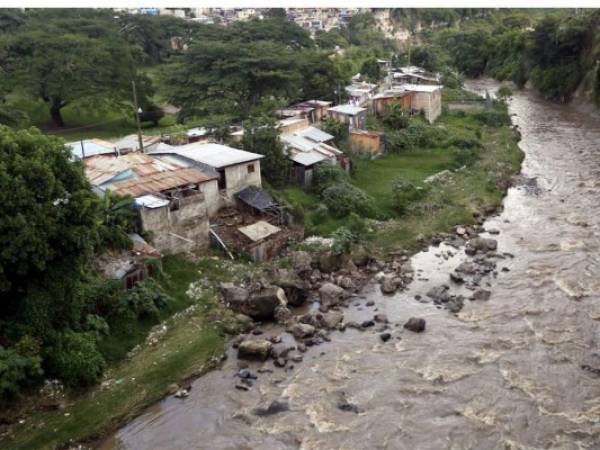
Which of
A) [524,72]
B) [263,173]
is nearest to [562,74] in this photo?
[524,72]

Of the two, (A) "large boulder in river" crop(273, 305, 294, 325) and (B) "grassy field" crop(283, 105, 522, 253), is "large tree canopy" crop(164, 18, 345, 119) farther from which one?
(A) "large boulder in river" crop(273, 305, 294, 325)

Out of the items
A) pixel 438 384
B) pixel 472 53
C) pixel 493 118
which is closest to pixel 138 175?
pixel 438 384

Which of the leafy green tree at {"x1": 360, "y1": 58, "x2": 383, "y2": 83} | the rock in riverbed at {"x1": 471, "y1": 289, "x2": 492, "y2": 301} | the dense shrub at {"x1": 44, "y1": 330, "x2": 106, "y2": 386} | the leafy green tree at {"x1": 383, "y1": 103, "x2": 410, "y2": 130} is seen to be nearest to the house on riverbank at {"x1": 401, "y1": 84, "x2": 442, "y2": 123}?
the leafy green tree at {"x1": 383, "y1": 103, "x2": 410, "y2": 130}

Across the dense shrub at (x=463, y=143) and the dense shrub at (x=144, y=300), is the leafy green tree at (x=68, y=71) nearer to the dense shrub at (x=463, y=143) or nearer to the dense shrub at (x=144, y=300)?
the dense shrub at (x=463, y=143)

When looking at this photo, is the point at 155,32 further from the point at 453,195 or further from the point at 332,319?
the point at 332,319

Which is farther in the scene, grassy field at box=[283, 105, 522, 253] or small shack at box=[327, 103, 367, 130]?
small shack at box=[327, 103, 367, 130]

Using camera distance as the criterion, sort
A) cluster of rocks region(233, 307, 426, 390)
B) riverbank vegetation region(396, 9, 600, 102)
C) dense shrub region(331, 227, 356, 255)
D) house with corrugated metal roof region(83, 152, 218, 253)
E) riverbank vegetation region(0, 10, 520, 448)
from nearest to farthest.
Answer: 1. riverbank vegetation region(0, 10, 520, 448)
2. cluster of rocks region(233, 307, 426, 390)
3. house with corrugated metal roof region(83, 152, 218, 253)
4. dense shrub region(331, 227, 356, 255)
5. riverbank vegetation region(396, 9, 600, 102)

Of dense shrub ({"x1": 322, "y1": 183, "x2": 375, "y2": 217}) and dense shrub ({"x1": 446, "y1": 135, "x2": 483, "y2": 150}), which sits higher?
dense shrub ({"x1": 322, "y1": 183, "x2": 375, "y2": 217})
